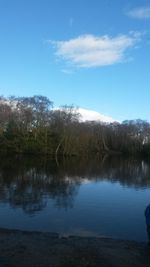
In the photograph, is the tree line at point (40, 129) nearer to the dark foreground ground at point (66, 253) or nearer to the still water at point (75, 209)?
the still water at point (75, 209)

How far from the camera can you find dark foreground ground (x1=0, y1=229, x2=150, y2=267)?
11.8 metres

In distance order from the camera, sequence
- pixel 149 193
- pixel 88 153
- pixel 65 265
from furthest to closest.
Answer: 1. pixel 88 153
2. pixel 149 193
3. pixel 65 265

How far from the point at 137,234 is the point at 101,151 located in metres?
120

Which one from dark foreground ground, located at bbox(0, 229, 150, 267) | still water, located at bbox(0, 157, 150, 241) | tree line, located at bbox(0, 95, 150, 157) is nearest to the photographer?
dark foreground ground, located at bbox(0, 229, 150, 267)

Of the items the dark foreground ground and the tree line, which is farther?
Answer: the tree line

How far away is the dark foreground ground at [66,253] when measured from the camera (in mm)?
11782

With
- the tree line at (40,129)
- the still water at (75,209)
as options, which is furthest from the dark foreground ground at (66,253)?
the tree line at (40,129)

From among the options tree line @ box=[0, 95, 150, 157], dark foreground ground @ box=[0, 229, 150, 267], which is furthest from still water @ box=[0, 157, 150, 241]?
tree line @ box=[0, 95, 150, 157]

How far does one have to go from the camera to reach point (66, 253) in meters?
13.0

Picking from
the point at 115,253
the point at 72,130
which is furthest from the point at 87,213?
the point at 72,130

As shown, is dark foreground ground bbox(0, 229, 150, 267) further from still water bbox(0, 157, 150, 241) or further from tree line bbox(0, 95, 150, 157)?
tree line bbox(0, 95, 150, 157)

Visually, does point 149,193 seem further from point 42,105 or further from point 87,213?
point 42,105

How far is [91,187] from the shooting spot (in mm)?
40875

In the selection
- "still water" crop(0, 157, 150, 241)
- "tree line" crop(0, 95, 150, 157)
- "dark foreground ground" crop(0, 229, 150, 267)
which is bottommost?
"still water" crop(0, 157, 150, 241)
